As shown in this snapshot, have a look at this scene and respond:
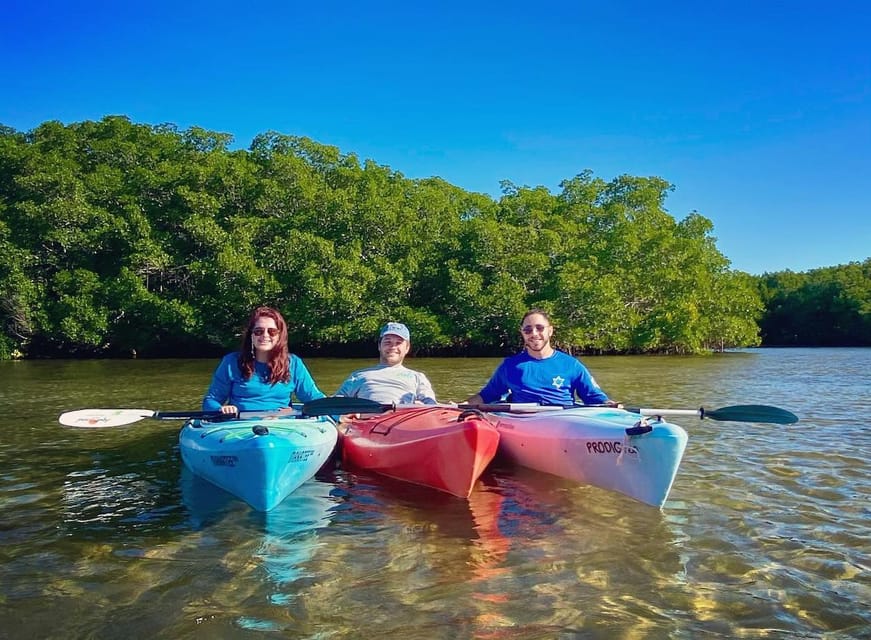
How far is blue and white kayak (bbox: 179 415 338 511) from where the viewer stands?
15.1ft

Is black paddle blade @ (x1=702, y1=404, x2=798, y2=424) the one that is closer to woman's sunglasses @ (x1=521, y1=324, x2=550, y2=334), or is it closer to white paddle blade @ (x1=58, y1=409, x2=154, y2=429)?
woman's sunglasses @ (x1=521, y1=324, x2=550, y2=334)

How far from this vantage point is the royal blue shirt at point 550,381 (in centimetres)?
611

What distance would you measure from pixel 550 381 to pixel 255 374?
2666 millimetres

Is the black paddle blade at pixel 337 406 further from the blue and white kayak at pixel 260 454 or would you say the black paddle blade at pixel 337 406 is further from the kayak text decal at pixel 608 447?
the kayak text decal at pixel 608 447

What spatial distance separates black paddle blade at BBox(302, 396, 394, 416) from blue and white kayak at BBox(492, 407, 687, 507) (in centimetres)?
141

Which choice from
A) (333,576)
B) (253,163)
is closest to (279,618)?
(333,576)

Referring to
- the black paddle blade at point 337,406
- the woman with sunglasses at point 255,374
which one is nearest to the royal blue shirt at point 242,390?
the woman with sunglasses at point 255,374

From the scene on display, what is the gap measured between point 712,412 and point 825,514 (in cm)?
106

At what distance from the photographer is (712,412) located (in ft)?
17.6

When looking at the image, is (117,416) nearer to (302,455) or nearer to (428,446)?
(302,455)

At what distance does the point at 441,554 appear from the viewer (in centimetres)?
399

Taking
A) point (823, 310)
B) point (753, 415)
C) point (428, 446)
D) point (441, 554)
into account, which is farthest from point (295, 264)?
point (823, 310)

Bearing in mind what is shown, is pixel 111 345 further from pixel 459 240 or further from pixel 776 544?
pixel 776 544

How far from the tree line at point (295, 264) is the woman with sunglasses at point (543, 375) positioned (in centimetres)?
2152
